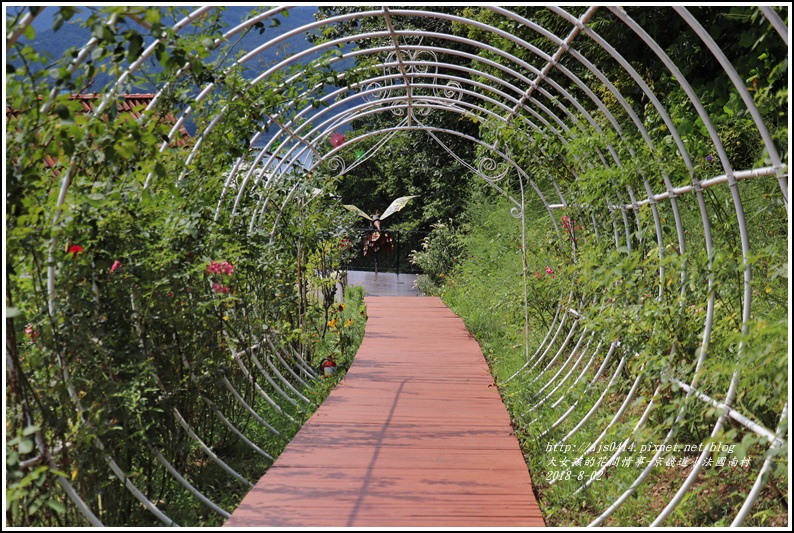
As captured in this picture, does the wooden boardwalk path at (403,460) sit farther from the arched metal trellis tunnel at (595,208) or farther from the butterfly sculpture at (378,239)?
the butterfly sculpture at (378,239)

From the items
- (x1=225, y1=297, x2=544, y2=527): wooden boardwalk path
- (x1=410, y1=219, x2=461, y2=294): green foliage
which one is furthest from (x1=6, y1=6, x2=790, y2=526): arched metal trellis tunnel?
(x1=410, y1=219, x2=461, y2=294): green foliage

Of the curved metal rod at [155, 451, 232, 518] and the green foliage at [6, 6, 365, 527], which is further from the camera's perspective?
the curved metal rod at [155, 451, 232, 518]

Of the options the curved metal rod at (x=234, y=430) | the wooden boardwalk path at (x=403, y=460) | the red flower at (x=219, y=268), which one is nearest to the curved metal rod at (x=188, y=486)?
the wooden boardwalk path at (x=403, y=460)

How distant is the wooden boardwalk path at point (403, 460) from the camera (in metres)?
4.05

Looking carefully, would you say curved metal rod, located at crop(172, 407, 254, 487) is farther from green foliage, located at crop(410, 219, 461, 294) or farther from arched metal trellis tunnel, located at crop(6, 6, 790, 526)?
green foliage, located at crop(410, 219, 461, 294)

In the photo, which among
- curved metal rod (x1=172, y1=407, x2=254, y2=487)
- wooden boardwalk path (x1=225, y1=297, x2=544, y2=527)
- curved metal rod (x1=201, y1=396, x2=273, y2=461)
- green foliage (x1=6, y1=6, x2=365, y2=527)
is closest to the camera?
green foliage (x1=6, y1=6, x2=365, y2=527)

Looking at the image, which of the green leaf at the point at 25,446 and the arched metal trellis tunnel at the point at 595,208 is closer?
the green leaf at the point at 25,446

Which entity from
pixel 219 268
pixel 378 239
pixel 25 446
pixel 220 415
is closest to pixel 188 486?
pixel 220 415

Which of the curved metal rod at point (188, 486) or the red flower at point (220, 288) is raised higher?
the red flower at point (220, 288)

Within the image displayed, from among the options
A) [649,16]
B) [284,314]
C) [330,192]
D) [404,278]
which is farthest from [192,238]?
[404,278]

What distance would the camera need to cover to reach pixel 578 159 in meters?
6.19

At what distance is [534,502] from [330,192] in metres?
5.35

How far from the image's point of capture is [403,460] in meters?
5.04

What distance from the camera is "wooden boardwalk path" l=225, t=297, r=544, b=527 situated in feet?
13.3
